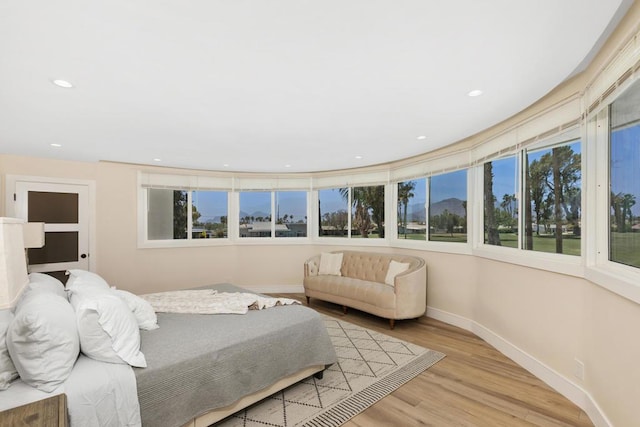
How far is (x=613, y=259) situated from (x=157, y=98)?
3.53 m

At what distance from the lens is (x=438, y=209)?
4449 mm

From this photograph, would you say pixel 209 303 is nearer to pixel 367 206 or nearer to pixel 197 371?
pixel 197 371

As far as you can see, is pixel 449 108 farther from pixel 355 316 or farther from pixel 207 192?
pixel 207 192

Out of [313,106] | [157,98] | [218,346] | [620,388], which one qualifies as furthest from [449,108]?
[218,346]

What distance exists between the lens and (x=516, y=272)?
294 centimetres

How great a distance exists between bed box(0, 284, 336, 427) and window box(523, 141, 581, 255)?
87.3 inches

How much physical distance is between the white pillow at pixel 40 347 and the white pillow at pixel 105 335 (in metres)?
0.12

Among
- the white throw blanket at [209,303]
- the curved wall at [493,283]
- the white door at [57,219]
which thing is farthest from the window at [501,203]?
the white door at [57,219]

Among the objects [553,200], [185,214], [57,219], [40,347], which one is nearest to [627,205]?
[553,200]

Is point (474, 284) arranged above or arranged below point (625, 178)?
below

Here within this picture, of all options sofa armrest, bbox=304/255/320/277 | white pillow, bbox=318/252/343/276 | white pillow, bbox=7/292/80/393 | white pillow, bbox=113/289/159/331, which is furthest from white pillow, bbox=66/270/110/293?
white pillow, bbox=318/252/343/276

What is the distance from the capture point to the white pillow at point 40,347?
1491mm

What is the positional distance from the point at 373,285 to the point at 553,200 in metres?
2.40

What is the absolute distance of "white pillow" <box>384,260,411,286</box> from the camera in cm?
431
